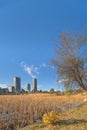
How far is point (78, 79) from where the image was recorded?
24984 mm

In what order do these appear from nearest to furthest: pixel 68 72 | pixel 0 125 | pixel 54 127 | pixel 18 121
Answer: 1. pixel 54 127
2. pixel 0 125
3. pixel 18 121
4. pixel 68 72

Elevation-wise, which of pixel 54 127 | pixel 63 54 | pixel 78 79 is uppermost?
pixel 63 54

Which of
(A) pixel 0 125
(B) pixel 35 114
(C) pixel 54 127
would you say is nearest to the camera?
(C) pixel 54 127

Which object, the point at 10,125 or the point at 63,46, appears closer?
the point at 10,125

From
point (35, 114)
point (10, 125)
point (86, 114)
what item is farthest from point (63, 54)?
point (10, 125)

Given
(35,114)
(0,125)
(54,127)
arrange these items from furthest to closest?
1. (35,114)
2. (0,125)
3. (54,127)

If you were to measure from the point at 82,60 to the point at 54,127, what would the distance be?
11496 mm

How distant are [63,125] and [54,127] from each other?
1.67 feet

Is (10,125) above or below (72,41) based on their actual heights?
below

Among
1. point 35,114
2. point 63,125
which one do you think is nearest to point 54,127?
point 63,125

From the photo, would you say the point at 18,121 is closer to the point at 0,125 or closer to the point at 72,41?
the point at 0,125

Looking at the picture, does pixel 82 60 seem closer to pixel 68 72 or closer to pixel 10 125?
pixel 68 72

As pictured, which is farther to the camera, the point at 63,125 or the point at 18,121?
the point at 18,121

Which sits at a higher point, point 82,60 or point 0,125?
point 82,60
